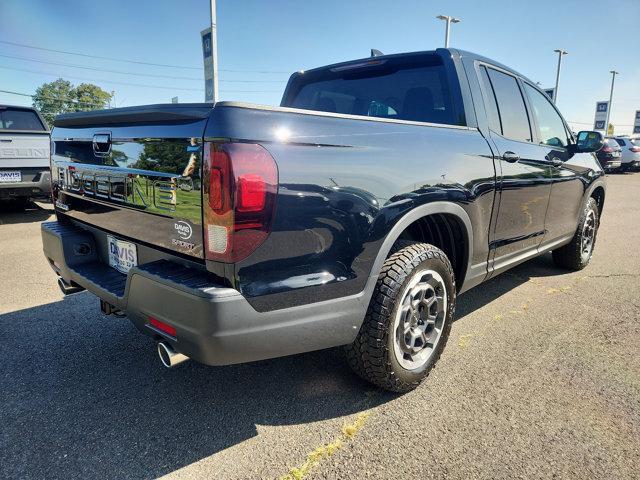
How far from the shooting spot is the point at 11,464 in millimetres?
1942

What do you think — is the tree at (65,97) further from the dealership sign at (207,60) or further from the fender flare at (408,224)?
the fender flare at (408,224)

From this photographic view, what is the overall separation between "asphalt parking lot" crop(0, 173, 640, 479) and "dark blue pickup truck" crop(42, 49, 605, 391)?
0.29 metres

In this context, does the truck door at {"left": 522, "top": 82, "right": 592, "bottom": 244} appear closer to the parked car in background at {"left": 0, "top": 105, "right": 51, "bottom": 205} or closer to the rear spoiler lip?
the rear spoiler lip

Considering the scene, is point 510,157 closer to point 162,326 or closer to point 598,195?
point 162,326

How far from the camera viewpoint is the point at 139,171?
208cm

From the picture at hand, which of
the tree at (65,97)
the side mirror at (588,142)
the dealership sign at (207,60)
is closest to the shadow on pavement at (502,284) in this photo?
the side mirror at (588,142)

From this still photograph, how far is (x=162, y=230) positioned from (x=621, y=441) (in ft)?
7.61

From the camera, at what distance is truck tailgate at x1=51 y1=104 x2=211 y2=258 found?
71.5 inches

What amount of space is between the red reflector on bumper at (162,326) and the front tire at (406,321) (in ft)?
2.97

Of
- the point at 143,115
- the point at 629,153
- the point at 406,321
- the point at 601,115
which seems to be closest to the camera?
the point at 143,115

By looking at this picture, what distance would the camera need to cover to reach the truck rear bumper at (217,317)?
1738 mm

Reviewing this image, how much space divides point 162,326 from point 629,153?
24.7 metres

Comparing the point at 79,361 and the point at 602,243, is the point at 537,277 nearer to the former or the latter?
the point at 602,243

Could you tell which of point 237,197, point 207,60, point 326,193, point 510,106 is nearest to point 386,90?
point 510,106
